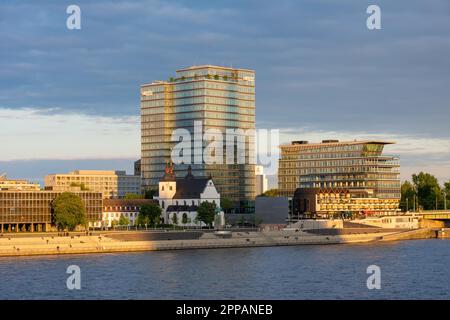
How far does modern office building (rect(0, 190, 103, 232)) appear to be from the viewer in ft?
583

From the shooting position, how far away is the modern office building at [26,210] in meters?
178

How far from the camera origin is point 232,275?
10375 cm

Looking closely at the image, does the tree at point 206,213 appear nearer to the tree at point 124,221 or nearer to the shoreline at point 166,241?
the tree at point 124,221

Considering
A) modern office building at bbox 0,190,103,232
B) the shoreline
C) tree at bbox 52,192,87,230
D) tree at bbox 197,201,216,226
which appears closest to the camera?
the shoreline

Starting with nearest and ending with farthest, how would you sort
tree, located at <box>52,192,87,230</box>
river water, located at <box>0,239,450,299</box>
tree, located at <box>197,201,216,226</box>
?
river water, located at <box>0,239,450,299</box> → tree, located at <box>52,192,87,230</box> → tree, located at <box>197,201,216,226</box>

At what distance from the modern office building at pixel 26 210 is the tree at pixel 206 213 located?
99.4 ft

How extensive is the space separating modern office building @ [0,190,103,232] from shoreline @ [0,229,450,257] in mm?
21457

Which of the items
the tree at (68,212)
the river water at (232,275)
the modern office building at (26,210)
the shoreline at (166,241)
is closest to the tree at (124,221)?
the modern office building at (26,210)

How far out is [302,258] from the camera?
134 metres

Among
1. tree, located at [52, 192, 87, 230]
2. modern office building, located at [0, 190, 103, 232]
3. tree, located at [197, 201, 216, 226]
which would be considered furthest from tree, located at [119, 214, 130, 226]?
tree, located at [52, 192, 87, 230]

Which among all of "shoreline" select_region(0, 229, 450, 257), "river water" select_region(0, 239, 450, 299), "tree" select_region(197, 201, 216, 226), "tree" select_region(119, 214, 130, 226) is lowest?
"river water" select_region(0, 239, 450, 299)

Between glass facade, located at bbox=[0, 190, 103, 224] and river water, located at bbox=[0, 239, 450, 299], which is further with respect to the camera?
glass facade, located at bbox=[0, 190, 103, 224]

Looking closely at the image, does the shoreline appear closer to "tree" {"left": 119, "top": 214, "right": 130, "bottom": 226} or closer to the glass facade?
the glass facade
